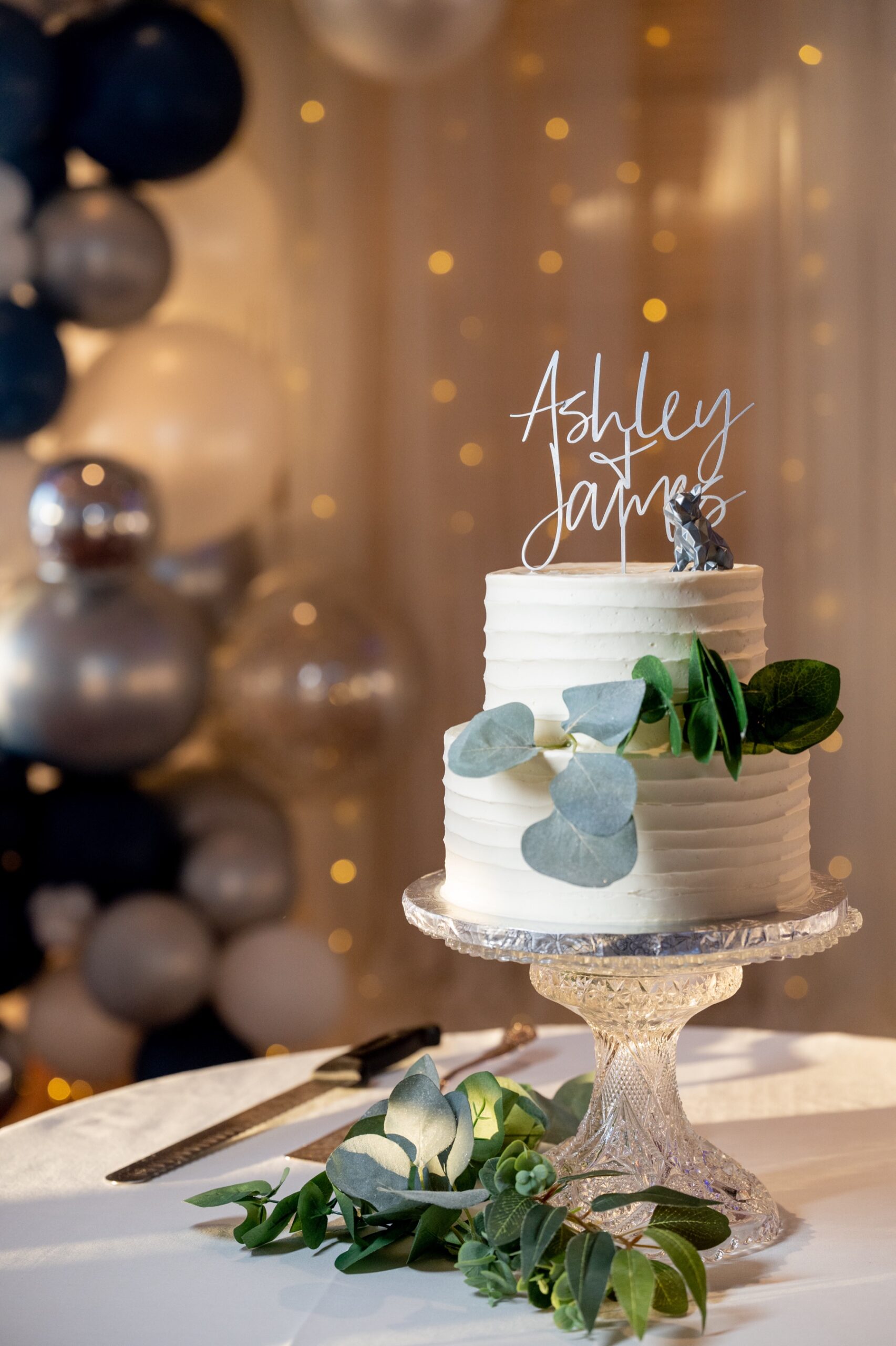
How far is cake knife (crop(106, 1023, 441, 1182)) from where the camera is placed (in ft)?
4.61

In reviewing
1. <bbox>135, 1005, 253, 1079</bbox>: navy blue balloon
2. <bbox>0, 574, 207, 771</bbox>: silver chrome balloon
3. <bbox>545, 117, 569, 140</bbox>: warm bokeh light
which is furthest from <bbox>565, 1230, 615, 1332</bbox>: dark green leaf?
<bbox>545, 117, 569, 140</bbox>: warm bokeh light

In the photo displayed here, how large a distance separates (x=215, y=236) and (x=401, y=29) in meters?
0.58

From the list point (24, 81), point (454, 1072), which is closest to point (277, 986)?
point (454, 1072)

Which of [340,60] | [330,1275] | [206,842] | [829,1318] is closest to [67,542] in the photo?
[206,842]

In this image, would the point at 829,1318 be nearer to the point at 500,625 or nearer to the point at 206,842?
the point at 500,625

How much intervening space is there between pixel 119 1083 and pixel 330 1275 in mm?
2221

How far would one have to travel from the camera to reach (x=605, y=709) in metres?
1.17

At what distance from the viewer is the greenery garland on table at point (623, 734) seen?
1.12m

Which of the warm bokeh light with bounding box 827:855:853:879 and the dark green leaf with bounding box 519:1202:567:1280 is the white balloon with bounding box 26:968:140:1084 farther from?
the dark green leaf with bounding box 519:1202:567:1280

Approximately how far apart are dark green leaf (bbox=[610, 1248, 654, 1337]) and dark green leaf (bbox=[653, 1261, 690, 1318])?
1 cm

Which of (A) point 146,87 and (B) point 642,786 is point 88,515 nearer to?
(A) point 146,87

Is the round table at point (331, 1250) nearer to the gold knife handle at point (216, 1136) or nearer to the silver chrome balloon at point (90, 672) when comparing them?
the gold knife handle at point (216, 1136)

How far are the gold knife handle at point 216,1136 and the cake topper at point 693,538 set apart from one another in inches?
27.1

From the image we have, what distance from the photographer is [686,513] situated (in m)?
1.33
